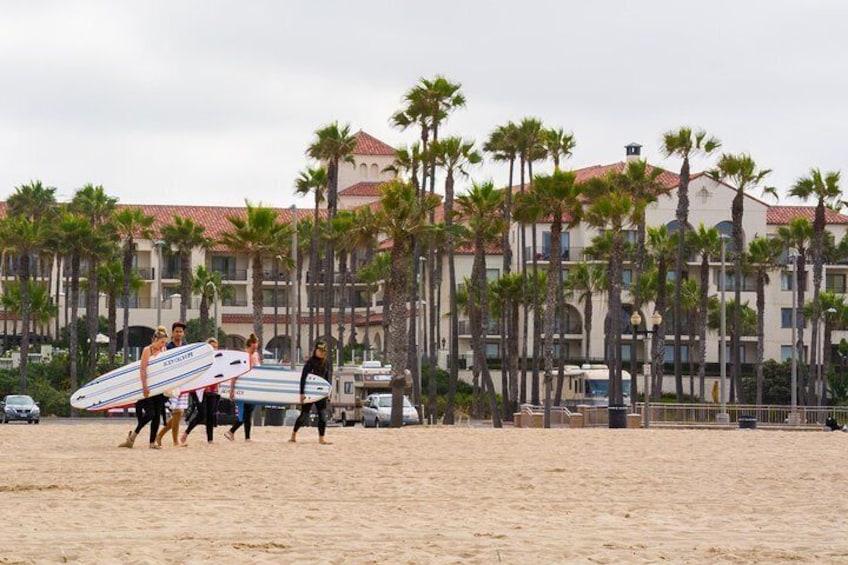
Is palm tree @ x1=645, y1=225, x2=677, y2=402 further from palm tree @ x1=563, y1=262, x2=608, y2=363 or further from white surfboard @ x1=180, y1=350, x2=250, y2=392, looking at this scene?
white surfboard @ x1=180, y1=350, x2=250, y2=392

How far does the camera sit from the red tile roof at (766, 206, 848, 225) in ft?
334

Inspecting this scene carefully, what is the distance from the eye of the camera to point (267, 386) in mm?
29016

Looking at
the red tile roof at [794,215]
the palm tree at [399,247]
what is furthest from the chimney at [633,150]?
the palm tree at [399,247]

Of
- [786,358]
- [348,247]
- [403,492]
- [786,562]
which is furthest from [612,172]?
[786,562]

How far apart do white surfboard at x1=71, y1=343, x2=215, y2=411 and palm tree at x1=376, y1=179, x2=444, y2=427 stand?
25.9 metres

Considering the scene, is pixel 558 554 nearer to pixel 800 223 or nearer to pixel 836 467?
pixel 836 467

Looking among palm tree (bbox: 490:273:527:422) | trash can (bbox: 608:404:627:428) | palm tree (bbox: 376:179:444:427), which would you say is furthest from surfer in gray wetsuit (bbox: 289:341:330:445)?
palm tree (bbox: 490:273:527:422)

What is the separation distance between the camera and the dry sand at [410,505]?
1175 centimetres

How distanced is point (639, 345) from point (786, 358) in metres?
8.68

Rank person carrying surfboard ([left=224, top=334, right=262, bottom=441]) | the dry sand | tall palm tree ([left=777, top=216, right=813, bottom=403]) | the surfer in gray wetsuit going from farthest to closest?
tall palm tree ([left=777, top=216, right=813, bottom=403]), person carrying surfboard ([left=224, top=334, right=262, bottom=441]), the surfer in gray wetsuit, the dry sand

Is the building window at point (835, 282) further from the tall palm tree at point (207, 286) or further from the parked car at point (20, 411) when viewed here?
the parked car at point (20, 411)

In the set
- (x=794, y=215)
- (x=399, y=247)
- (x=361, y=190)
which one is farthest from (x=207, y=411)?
(x=361, y=190)

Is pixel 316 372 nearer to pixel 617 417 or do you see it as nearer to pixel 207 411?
pixel 207 411

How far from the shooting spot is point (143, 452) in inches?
866
